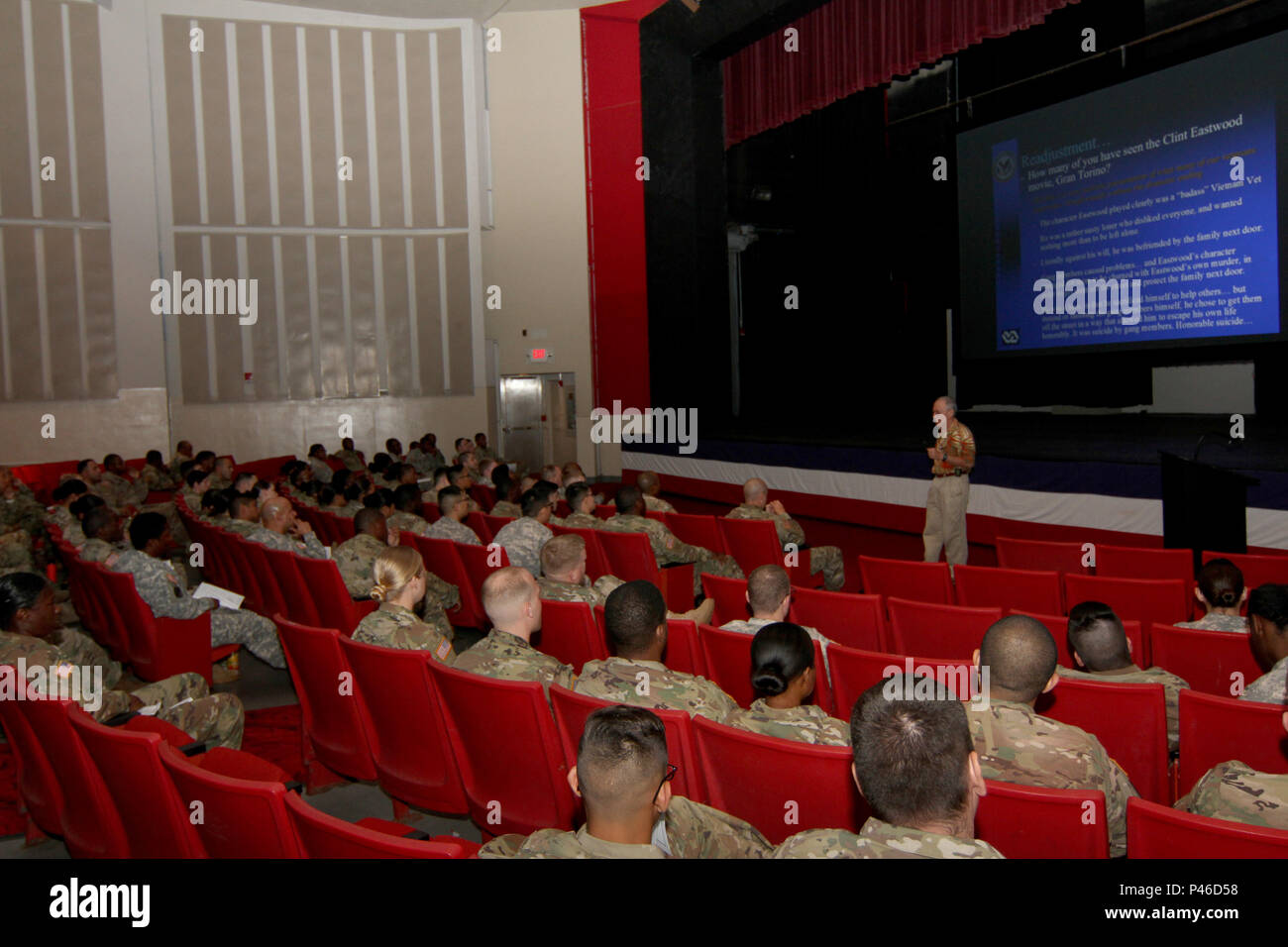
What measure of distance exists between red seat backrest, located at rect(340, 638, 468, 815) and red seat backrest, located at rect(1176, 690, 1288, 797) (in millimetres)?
2081

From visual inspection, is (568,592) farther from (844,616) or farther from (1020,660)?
(1020,660)

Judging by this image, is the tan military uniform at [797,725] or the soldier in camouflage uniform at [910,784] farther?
the tan military uniform at [797,725]

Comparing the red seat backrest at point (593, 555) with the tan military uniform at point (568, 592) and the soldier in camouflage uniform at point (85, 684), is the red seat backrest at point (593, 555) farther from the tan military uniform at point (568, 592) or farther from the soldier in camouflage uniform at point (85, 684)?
the soldier in camouflage uniform at point (85, 684)

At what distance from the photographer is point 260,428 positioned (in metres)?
15.3

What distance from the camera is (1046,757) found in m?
2.30

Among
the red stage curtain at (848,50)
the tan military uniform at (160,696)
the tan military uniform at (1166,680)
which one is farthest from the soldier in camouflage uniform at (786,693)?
the red stage curtain at (848,50)

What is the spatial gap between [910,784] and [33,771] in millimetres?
2864

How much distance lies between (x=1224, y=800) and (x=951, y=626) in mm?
1797

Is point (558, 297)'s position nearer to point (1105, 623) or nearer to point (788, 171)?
point (788, 171)

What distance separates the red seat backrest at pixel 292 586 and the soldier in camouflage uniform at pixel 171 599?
19cm

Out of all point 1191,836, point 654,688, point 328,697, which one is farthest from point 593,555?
point 1191,836

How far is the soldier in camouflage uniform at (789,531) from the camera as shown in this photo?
6660 millimetres

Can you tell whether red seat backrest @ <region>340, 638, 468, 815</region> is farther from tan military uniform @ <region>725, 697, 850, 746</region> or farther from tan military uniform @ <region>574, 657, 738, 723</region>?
tan military uniform @ <region>725, 697, 850, 746</region>
